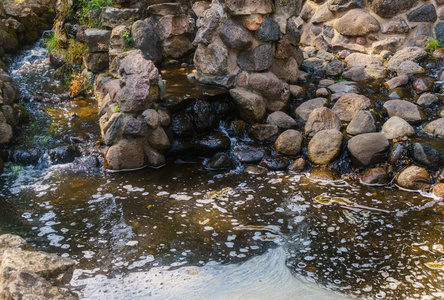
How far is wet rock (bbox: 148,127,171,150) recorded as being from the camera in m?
5.75

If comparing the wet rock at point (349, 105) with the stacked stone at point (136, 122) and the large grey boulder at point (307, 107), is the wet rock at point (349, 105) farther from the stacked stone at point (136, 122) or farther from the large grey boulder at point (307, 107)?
the stacked stone at point (136, 122)

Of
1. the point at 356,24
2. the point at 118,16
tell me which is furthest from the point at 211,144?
the point at 356,24

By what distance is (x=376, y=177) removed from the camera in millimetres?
5129

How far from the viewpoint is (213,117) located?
6.21 m

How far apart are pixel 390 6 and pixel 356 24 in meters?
0.68

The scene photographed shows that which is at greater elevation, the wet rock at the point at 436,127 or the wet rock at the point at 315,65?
the wet rock at the point at 315,65

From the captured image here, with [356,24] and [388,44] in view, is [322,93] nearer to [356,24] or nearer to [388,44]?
[388,44]

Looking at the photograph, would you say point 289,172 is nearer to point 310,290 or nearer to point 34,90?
point 310,290

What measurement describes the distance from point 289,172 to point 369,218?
1.42 meters

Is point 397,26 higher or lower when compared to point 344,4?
lower

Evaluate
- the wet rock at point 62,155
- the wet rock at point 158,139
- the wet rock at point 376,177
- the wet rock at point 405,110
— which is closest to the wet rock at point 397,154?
the wet rock at point 376,177

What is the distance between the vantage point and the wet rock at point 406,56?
280 inches

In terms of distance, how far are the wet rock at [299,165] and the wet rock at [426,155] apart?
1.36 metres

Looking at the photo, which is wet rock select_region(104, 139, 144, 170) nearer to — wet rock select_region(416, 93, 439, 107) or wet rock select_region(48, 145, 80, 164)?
wet rock select_region(48, 145, 80, 164)
